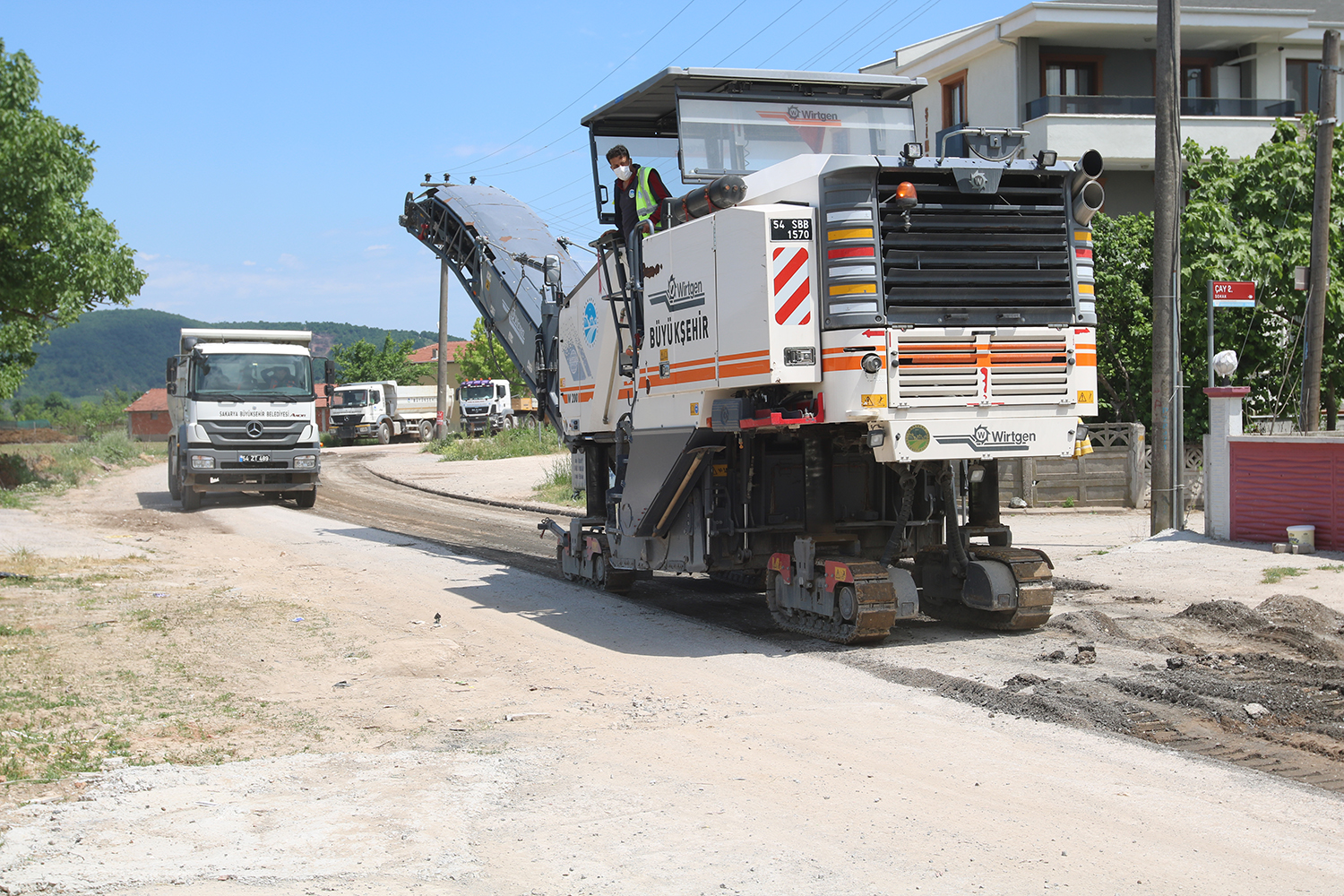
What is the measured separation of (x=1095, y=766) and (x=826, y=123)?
676 cm

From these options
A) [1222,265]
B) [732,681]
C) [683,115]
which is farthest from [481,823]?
[1222,265]

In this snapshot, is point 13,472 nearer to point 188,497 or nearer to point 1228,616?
point 188,497

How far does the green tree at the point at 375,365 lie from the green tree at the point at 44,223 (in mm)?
63037

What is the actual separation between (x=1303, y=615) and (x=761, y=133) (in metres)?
6.15

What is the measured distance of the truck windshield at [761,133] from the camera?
34.7 feet

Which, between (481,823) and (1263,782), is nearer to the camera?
(481,823)

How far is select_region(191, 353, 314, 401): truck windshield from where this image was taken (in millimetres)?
22375

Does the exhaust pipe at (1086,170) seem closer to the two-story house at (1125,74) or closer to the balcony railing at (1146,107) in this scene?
the two-story house at (1125,74)

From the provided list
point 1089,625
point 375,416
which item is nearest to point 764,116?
point 1089,625

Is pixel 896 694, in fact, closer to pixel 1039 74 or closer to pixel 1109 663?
pixel 1109 663

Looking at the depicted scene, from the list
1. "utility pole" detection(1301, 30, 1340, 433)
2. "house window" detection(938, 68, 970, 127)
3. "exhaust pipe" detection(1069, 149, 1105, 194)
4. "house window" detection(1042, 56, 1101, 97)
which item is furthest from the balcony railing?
"exhaust pipe" detection(1069, 149, 1105, 194)

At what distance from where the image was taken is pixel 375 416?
2248 inches

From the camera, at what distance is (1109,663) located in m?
8.56

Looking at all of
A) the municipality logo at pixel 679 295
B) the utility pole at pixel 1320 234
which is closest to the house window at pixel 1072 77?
the utility pole at pixel 1320 234
